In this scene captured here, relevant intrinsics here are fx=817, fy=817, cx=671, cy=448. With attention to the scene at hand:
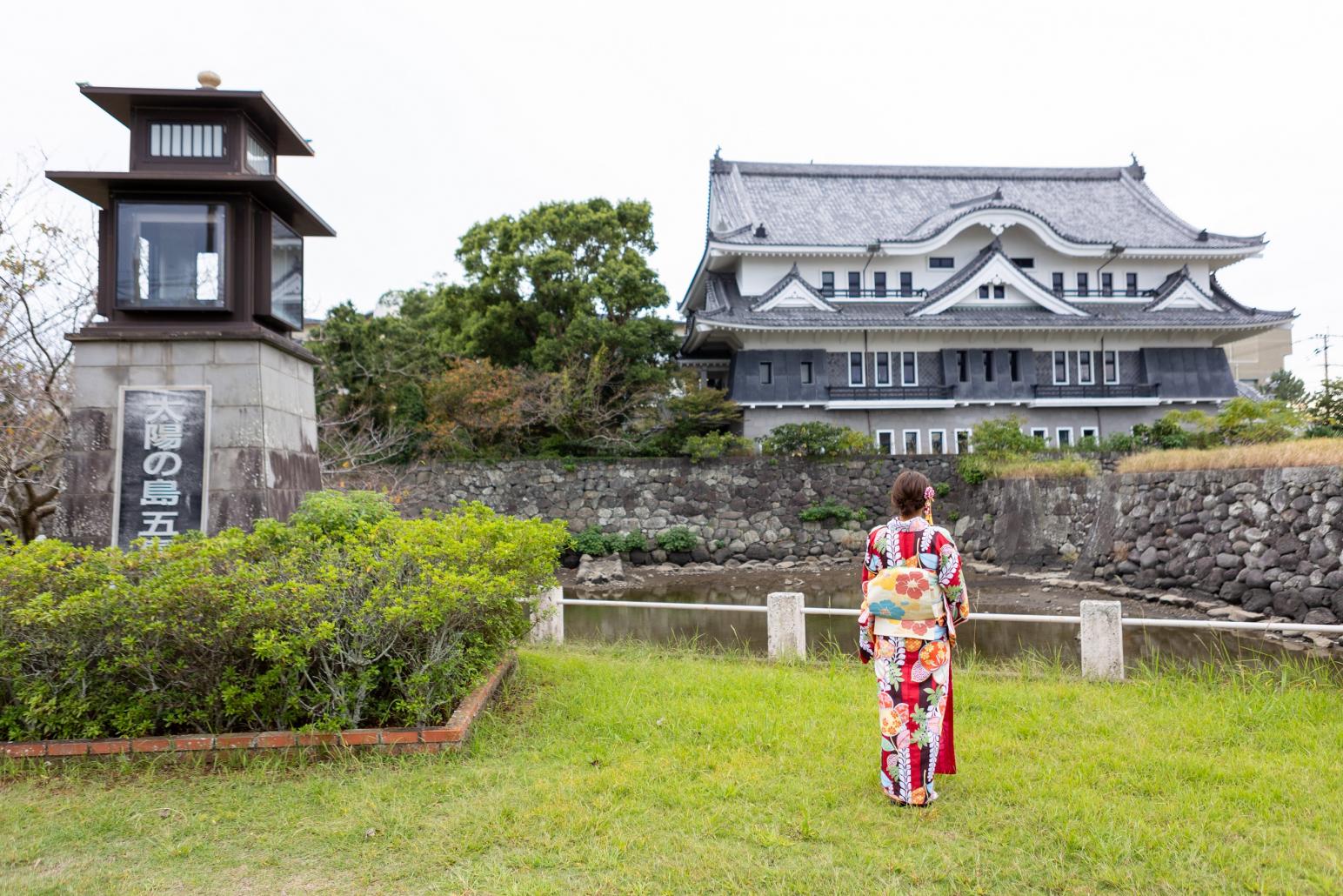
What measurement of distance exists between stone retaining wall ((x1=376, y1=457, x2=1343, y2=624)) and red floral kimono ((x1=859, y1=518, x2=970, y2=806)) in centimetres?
1106

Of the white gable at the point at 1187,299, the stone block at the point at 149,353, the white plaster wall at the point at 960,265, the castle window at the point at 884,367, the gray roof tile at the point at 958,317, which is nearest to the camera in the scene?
the stone block at the point at 149,353

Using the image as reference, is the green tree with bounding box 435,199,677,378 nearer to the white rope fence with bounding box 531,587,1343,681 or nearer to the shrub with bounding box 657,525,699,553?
the shrub with bounding box 657,525,699,553

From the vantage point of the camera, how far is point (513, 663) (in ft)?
21.5

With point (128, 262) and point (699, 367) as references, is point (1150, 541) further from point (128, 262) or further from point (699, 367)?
point (128, 262)

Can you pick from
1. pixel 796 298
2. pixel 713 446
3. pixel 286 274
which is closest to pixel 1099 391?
pixel 796 298

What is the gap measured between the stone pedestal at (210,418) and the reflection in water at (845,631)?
4.14 m

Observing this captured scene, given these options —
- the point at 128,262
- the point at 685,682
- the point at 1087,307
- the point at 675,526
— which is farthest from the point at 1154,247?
the point at 128,262

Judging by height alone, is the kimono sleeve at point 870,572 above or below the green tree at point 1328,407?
below

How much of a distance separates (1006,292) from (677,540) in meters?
13.3

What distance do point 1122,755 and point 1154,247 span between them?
26902mm

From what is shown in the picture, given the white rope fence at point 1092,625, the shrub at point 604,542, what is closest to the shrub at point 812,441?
the shrub at point 604,542

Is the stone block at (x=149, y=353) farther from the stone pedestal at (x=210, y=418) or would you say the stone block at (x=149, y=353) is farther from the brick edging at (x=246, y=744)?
the brick edging at (x=246, y=744)

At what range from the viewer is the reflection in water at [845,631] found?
1004 cm

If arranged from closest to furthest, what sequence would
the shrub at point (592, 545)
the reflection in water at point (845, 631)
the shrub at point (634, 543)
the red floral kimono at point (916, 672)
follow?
the red floral kimono at point (916, 672) → the reflection in water at point (845, 631) → the shrub at point (592, 545) → the shrub at point (634, 543)
